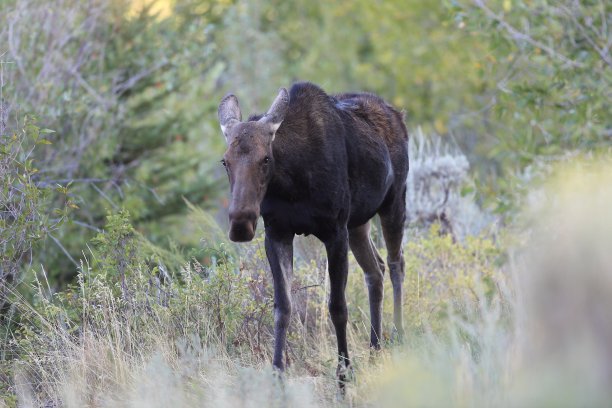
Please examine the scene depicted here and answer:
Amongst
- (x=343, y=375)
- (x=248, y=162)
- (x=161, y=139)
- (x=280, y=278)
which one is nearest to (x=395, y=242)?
(x=280, y=278)

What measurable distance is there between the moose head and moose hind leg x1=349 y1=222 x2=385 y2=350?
6.38ft

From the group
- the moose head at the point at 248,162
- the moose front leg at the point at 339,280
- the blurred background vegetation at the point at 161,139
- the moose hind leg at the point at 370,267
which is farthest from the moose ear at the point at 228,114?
the moose hind leg at the point at 370,267

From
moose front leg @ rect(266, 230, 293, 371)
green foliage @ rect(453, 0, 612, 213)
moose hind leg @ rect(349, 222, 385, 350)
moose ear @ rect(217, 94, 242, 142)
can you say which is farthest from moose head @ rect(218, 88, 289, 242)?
green foliage @ rect(453, 0, 612, 213)

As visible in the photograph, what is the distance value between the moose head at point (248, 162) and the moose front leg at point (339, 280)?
0.88 meters

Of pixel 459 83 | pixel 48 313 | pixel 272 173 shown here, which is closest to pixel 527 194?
pixel 272 173

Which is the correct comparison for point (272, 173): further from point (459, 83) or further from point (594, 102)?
point (459, 83)

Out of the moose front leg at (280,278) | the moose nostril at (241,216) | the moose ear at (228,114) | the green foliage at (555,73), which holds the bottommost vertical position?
the moose front leg at (280,278)

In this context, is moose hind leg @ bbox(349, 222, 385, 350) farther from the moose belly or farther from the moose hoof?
the moose belly

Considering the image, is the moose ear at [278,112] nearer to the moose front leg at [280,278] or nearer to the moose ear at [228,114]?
the moose ear at [228,114]

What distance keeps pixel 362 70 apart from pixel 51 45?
1952 cm

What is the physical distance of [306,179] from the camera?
306 inches

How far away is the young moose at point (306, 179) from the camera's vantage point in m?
7.26

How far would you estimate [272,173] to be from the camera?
7.54m

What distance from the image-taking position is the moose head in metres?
6.93
